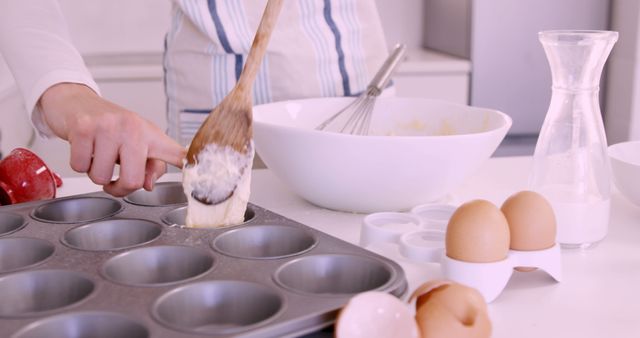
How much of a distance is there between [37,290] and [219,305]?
0.52 ft

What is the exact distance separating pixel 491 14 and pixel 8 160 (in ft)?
5.46

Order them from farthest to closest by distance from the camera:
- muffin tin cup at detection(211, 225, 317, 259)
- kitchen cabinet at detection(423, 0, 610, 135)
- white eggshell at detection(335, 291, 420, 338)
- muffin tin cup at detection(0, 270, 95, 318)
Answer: kitchen cabinet at detection(423, 0, 610, 135)
muffin tin cup at detection(211, 225, 317, 259)
muffin tin cup at detection(0, 270, 95, 318)
white eggshell at detection(335, 291, 420, 338)

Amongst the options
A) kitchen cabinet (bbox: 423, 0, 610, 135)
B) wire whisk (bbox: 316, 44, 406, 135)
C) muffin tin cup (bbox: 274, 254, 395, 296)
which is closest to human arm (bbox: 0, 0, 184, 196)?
muffin tin cup (bbox: 274, 254, 395, 296)

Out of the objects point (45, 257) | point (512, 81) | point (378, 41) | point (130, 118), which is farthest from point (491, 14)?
point (45, 257)

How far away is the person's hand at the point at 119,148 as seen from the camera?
0.79 m

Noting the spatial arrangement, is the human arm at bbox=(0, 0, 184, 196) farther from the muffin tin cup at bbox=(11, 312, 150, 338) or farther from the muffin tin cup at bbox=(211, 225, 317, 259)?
the muffin tin cup at bbox=(11, 312, 150, 338)

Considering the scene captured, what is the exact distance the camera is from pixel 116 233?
774mm

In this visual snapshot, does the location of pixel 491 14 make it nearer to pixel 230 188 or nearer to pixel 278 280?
pixel 230 188

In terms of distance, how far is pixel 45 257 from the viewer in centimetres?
70

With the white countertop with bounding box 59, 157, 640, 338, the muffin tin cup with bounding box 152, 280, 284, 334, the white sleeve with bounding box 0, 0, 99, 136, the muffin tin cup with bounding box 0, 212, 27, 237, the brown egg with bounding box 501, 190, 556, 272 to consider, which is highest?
the white sleeve with bounding box 0, 0, 99, 136

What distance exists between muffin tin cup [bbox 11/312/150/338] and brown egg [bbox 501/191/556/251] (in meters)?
0.35

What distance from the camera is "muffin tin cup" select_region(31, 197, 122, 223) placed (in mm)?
837

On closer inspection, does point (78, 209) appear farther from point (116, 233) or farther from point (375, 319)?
point (375, 319)

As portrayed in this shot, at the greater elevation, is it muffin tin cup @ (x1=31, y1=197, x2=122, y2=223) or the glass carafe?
the glass carafe
